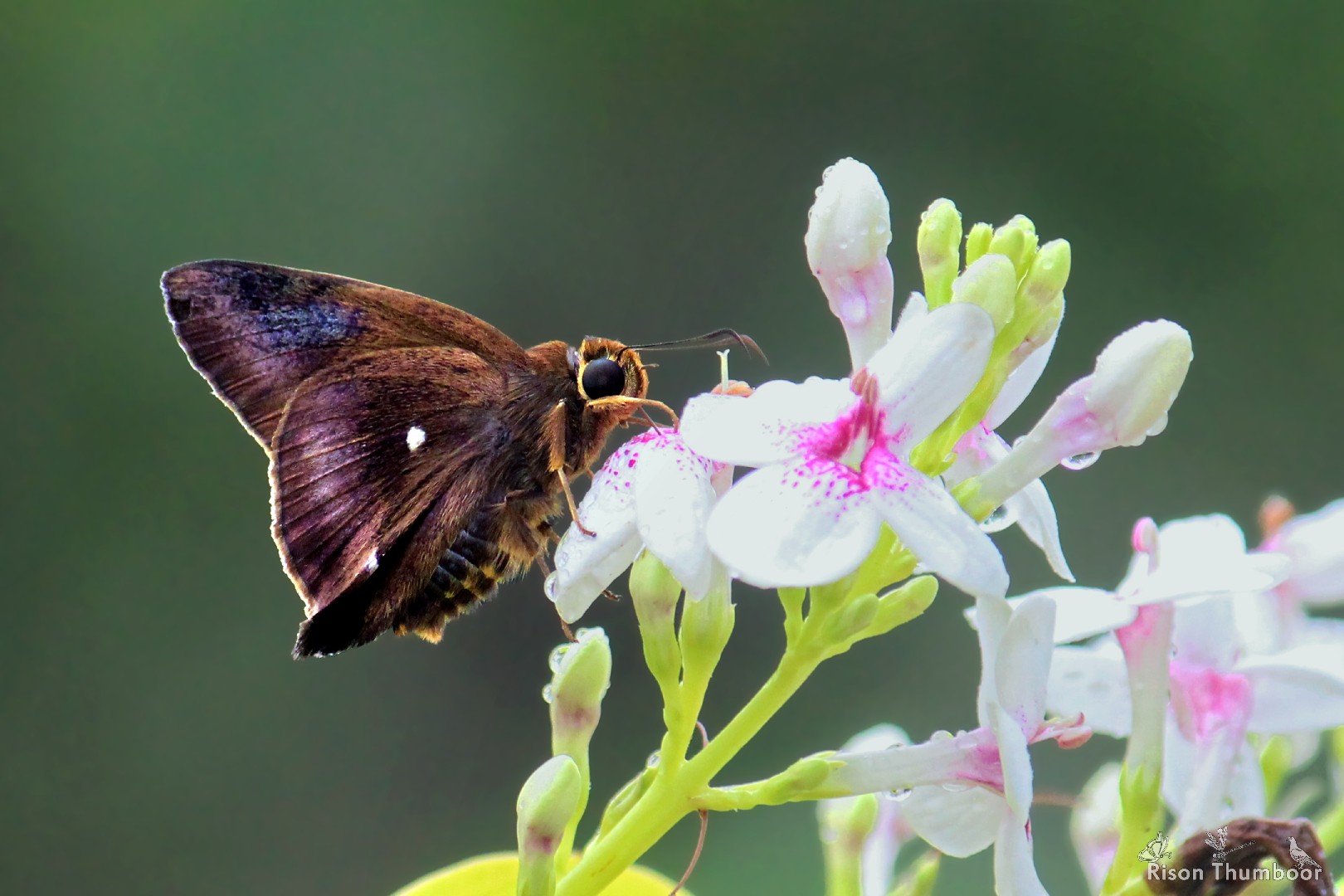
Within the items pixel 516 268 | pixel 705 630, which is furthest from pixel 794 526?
pixel 516 268

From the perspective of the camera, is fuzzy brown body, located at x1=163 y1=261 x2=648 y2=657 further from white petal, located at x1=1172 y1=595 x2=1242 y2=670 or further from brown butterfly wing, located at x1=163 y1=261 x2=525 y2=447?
white petal, located at x1=1172 y1=595 x2=1242 y2=670

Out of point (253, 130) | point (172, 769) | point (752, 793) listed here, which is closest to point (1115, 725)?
point (752, 793)

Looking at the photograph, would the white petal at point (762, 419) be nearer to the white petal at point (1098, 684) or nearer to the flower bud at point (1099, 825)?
the white petal at point (1098, 684)

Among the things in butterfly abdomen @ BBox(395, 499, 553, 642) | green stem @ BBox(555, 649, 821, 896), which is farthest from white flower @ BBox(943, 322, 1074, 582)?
butterfly abdomen @ BBox(395, 499, 553, 642)

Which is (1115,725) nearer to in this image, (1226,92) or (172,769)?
(172,769)

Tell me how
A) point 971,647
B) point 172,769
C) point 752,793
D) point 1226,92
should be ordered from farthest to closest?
point 1226,92 < point 172,769 < point 971,647 < point 752,793
